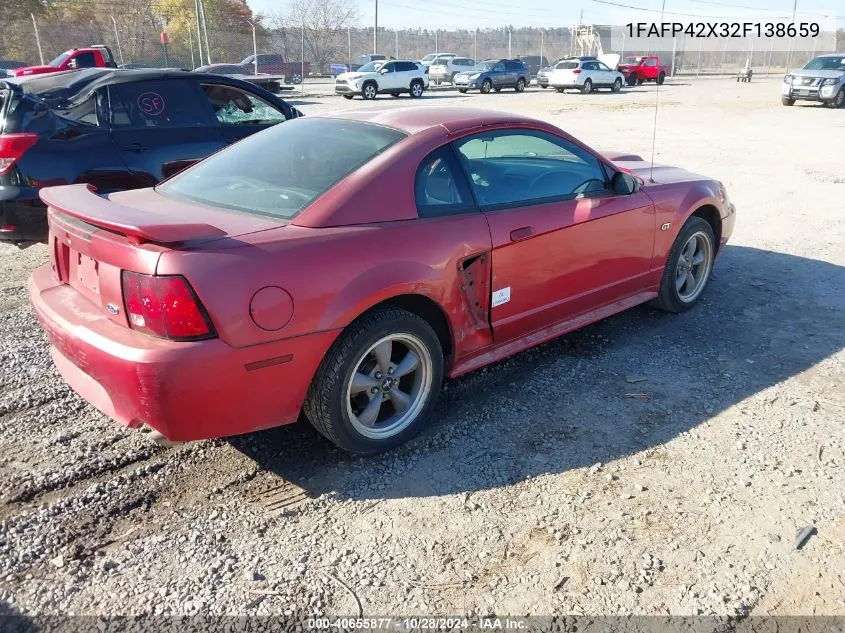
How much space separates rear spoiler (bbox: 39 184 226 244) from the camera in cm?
250

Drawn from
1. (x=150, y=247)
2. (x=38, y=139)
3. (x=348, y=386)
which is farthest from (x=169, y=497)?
(x=38, y=139)

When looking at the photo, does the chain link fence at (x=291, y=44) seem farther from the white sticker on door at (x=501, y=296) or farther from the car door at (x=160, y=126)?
the white sticker on door at (x=501, y=296)

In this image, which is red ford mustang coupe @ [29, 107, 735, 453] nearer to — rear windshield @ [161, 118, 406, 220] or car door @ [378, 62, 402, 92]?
rear windshield @ [161, 118, 406, 220]

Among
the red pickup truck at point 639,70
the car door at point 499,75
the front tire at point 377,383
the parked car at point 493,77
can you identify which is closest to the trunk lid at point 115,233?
the front tire at point 377,383

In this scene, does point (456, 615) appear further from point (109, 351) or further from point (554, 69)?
point (554, 69)

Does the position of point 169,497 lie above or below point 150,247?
below

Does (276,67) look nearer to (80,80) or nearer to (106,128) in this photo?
(80,80)

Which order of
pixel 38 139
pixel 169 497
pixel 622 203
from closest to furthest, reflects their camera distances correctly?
pixel 169 497, pixel 622 203, pixel 38 139

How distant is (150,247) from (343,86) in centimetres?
2888

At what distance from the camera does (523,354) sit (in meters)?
4.34

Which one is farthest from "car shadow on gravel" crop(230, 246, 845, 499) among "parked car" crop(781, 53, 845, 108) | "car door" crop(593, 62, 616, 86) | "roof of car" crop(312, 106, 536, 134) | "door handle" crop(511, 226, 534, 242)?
"car door" crop(593, 62, 616, 86)

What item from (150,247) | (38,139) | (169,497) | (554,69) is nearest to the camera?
(150,247)

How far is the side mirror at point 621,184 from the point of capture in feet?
13.5

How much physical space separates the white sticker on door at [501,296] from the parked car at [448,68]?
126 feet
